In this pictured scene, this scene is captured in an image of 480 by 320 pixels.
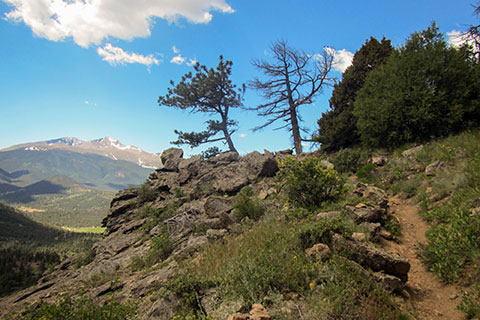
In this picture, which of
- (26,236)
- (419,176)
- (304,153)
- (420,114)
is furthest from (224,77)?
(26,236)

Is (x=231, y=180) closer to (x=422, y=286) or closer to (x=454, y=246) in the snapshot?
(x=422, y=286)

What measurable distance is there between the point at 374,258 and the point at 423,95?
9.94 metres

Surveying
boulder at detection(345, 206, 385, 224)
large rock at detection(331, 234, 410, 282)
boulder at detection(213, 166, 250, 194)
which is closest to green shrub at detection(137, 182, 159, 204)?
boulder at detection(213, 166, 250, 194)

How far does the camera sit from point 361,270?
382 centimetres

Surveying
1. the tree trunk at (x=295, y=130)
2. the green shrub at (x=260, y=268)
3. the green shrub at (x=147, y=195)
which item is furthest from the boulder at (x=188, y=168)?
the green shrub at (x=260, y=268)

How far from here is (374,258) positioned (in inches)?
162

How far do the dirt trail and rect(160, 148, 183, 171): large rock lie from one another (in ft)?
51.8

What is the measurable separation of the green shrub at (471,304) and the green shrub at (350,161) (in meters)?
8.44

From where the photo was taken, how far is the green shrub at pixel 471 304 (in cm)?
324

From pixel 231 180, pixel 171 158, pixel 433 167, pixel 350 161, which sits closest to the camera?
pixel 433 167

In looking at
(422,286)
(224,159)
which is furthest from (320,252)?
(224,159)

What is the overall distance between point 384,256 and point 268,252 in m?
2.01

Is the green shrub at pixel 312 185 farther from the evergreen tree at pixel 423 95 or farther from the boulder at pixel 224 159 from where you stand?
the boulder at pixel 224 159

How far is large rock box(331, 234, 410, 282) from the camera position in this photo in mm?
4074
